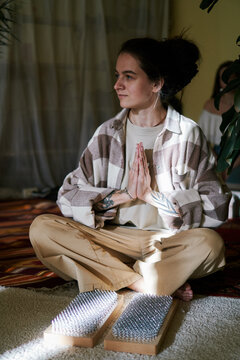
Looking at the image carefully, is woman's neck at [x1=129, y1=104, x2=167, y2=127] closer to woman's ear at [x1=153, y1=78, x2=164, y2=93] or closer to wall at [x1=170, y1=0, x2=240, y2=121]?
woman's ear at [x1=153, y1=78, x2=164, y2=93]

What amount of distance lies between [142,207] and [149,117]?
398mm

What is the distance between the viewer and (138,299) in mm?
1740

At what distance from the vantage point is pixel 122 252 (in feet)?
6.58

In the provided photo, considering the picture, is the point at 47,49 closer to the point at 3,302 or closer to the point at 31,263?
the point at 31,263

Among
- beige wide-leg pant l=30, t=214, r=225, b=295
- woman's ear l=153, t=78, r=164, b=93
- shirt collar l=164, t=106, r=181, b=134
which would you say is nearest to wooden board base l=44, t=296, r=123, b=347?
beige wide-leg pant l=30, t=214, r=225, b=295

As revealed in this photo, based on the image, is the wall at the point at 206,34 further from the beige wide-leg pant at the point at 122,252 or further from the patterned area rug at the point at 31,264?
the beige wide-leg pant at the point at 122,252

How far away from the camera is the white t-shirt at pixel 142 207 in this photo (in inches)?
79.7

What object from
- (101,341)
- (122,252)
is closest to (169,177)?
(122,252)

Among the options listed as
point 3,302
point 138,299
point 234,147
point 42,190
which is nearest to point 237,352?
point 138,299

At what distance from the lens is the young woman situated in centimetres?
187

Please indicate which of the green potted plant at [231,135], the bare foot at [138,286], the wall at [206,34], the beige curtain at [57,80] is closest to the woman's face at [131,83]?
the green potted plant at [231,135]

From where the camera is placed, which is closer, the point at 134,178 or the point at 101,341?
the point at 101,341

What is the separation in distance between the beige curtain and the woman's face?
86.0 inches

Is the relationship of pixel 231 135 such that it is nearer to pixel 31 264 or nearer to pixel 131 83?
pixel 131 83
